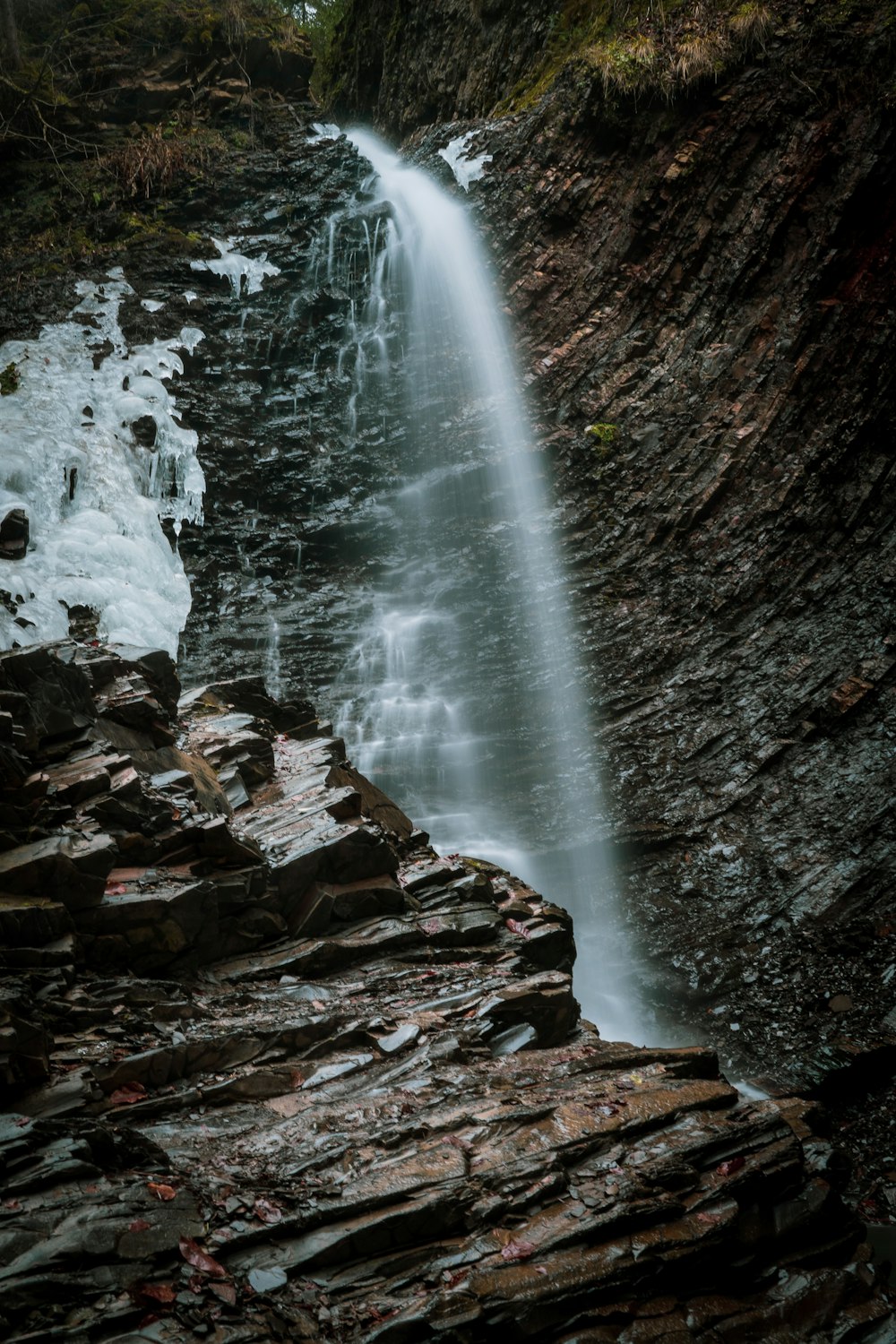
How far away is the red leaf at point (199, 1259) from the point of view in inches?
160

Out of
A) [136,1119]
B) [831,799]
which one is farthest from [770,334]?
[136,1119]

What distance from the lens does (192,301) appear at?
2062 centimetres

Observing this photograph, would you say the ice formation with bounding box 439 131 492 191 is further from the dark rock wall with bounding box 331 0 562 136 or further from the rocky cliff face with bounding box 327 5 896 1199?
the dark rock wall with bounding box 331 0 562 136

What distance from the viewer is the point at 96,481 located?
16672 mm

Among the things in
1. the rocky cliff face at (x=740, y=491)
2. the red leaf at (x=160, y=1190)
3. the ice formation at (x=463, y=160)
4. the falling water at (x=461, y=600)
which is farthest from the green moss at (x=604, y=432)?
the red leaf at (x=160, y=1190)

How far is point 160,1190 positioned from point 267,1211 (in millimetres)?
546

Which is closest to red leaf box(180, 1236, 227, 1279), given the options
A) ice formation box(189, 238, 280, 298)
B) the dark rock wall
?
ice formation box(189, 238, 280, 298)

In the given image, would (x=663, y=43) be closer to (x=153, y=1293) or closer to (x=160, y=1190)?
(x=160, y=1190)

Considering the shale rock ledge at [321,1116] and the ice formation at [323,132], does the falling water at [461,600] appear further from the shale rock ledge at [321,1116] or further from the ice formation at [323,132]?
the ice formation at [323,132]

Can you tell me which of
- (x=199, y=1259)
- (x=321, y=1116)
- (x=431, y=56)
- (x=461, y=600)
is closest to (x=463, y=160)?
(x=431, y=56)

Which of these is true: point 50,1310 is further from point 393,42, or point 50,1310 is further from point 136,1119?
point 393,42

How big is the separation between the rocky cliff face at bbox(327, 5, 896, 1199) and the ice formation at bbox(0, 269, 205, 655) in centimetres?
750

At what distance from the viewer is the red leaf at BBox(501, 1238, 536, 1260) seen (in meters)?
4.58

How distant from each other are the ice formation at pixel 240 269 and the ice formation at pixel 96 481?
7.25 feet
